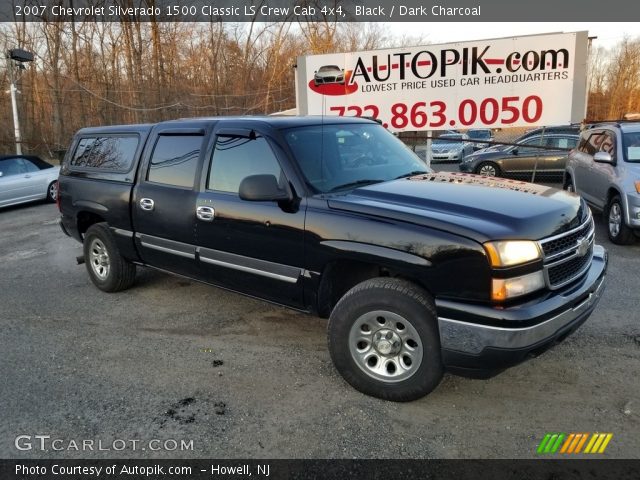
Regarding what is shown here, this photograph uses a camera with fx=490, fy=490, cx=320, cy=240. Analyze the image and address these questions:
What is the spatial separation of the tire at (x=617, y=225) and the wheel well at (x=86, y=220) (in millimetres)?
6695

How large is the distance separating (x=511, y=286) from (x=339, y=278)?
3.93 feet

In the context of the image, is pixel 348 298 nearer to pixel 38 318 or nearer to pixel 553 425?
pixel 553 425

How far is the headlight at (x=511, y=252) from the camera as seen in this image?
263 cm

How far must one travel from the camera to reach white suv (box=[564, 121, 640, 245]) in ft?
21.3

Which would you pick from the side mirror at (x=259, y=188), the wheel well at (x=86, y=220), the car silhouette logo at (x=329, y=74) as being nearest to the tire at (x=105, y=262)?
the wheel well at (x=86, y=220)

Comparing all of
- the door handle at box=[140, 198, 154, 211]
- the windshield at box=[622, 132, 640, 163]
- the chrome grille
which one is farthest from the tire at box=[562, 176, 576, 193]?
the door handle at box=[140, 198, 154, 211]

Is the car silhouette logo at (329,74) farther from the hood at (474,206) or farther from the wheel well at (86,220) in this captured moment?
the hood at (474,206)

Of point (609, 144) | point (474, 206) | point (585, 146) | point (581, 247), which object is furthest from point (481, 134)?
point (474, 206)

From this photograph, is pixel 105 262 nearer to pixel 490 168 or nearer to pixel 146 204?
pixel 146 204

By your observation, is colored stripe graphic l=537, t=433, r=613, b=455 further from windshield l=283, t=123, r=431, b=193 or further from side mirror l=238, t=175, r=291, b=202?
side mirror l=238, t=175, r=291, b=202

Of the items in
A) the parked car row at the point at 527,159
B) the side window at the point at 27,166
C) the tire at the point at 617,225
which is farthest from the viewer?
the parked car row at the point at 527,159

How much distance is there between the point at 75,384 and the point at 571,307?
131 inches

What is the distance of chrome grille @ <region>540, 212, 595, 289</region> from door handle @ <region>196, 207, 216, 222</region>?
245 cm

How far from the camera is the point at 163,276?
19.9ft
